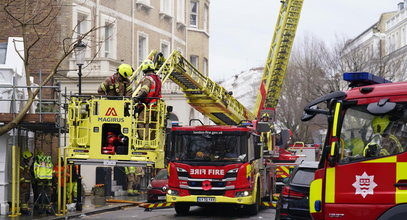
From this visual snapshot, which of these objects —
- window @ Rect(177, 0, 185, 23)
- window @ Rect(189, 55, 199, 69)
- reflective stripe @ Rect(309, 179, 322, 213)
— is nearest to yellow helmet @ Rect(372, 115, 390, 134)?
reflective stripe @ Rect(309, 179, 322, 213)

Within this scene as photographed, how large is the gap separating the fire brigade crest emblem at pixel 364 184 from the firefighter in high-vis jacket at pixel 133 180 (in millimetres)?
20692

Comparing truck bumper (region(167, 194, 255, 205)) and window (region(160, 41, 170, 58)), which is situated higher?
window (region(160, 41, 170, 58))

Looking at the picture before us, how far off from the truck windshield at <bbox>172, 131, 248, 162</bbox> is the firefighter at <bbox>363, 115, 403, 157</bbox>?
8.87 meters

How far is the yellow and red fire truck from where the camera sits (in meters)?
Result: 9.58

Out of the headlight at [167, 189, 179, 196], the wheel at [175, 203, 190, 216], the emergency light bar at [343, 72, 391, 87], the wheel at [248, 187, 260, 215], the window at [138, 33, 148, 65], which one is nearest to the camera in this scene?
the emergency light bar at [343, 72, 391, 87]

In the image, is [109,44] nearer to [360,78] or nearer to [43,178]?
[43,178]

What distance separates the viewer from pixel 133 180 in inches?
1209

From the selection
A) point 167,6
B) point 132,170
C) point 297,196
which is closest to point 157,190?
point 132,170

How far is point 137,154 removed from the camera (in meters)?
16.0

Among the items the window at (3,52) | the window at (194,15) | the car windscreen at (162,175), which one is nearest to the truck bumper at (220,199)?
the car windscreen at (162,175)

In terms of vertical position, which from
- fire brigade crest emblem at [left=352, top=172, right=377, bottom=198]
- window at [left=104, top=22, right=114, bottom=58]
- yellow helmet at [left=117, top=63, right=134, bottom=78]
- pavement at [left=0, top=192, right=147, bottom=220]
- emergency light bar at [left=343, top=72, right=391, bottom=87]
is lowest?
pavement at [left=0, top=192, right=147, bottom=220]

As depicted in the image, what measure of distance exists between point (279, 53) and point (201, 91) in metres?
6.55

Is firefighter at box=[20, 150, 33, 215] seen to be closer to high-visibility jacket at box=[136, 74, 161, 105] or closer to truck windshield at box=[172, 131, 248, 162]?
truck windshield at box=[172, 131, 248, 162]

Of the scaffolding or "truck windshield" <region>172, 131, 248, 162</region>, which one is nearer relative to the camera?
"truck windshield" <region>172, 131, 248, 162</region>
